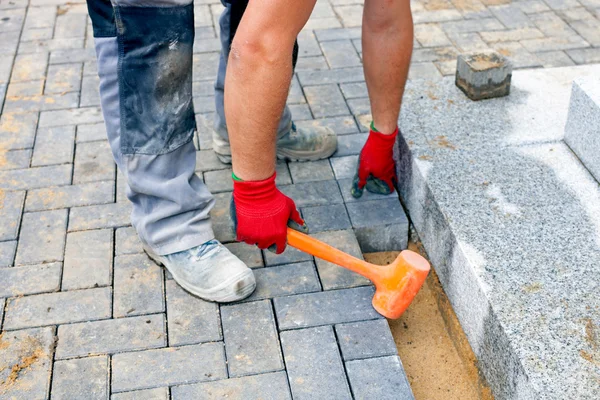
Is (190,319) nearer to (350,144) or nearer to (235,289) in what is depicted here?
(235,289)

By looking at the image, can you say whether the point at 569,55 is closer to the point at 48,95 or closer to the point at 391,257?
the point at 391,257

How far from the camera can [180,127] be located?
2357 millimetres

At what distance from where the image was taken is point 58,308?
240 cm

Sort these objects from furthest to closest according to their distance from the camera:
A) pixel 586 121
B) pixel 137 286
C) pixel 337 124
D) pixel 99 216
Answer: pixel 337 124 → pixel 99 216 → pixel 586 121 → pixel 137 286

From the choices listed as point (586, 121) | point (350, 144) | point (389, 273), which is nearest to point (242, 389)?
point (389, 273)

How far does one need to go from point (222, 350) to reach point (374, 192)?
1.00 meters

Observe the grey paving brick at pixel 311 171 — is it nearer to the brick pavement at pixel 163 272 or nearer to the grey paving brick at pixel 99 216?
the brick pavement at pixel 163 272

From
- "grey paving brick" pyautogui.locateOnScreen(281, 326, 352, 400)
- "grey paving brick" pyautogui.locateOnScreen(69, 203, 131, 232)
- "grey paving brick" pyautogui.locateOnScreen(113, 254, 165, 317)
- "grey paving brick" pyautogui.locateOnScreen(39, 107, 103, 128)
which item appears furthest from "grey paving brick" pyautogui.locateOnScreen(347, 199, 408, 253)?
"grey paving brick" pyautogui.locateOnScreen(39, 107, 103, 128)

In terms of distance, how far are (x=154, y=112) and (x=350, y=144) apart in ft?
3.85

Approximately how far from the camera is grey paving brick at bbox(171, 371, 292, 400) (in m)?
2.09

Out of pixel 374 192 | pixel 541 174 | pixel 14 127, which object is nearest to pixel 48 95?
pixel 14 127

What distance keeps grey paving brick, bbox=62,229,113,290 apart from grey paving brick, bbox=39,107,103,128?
909mm

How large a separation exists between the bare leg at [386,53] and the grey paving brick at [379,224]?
0.33 meters

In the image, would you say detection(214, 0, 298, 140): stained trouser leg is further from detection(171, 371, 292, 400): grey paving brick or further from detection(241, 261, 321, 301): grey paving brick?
detection(171, 371, 292, 400): grey paving brick
